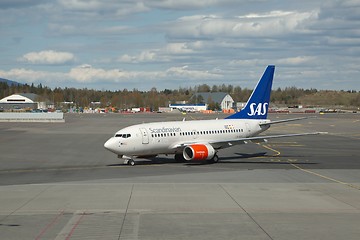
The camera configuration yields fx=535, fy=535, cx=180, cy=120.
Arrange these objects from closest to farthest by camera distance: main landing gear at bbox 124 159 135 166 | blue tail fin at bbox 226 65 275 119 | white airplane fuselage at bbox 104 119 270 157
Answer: white airplane fuselage at bbox 104 119 270 157, main landing gear at bbox 124 159 135 166, blue tail fin at bbox 226 65 275 119

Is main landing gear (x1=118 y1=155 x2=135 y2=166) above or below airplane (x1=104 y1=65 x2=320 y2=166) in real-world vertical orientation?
below

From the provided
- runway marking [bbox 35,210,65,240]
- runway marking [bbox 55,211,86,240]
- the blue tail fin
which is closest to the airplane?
the blue tail fin

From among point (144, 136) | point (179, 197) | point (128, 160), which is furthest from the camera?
point (128, 160)

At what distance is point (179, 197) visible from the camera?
26.3 meters

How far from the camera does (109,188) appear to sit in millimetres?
29516

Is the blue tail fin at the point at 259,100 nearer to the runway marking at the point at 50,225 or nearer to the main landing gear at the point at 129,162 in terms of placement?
the main landing gear at the point at 129,162

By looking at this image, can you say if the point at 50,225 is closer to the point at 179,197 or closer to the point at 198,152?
the point at 179,197

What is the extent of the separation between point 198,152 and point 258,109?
454 inches

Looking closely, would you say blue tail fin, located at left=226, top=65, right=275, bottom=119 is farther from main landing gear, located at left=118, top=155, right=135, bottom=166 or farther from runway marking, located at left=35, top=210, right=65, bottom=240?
runway marking, located at left=35, top=210, right=65, bottom=240

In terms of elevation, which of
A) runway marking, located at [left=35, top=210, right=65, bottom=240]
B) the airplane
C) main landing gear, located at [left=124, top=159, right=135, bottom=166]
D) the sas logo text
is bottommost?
main landing gear, located at [left=124, top=159, right=135, bottom=166]

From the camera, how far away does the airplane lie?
4191 centimetres

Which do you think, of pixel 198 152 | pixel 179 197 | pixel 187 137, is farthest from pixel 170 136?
pixel 179 197

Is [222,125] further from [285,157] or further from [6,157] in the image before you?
[6,157]

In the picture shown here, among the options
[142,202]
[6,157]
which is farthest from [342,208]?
[6,157]
